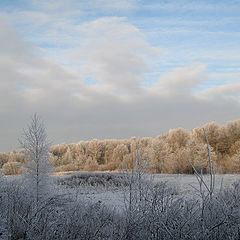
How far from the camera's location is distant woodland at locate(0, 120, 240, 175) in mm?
30672

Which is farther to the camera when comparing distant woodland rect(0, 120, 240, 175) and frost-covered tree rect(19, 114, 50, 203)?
distant woodland rect(0, 120, 240, 175)

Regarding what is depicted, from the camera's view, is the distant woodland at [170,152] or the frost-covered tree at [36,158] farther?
the distant woodland at [170,152]

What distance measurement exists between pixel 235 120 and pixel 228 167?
12488mm

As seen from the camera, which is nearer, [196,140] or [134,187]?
[134,187]

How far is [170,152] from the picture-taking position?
3653 centimetres

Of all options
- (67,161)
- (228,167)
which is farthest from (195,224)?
(67,161)

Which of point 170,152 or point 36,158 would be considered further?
point 170,152

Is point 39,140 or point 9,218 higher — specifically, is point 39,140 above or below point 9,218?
above

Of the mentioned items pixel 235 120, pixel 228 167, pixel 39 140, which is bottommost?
pixel 228 167

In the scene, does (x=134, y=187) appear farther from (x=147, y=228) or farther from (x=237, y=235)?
(x=237, y=235)

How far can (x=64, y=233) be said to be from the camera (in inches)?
166

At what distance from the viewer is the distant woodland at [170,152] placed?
30672 mm

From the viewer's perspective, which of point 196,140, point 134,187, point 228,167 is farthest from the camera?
point 196,140

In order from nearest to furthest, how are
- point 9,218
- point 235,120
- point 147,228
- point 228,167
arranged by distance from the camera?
point 147,228 → point 9,218 → point 228,167 → point 235,120
